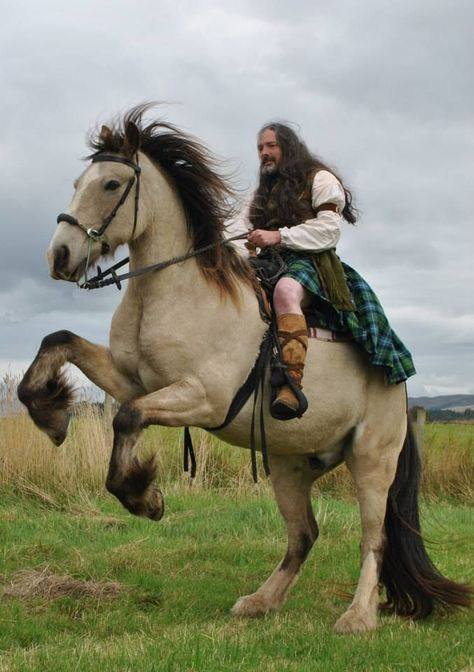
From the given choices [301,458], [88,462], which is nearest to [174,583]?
[301,458]

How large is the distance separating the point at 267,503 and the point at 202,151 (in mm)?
5905

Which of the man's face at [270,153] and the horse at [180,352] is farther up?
the man's face at [270,153]

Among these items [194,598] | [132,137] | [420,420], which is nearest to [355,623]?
[194,598]

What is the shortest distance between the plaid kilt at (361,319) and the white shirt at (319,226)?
155mm

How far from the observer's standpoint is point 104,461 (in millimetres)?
11727

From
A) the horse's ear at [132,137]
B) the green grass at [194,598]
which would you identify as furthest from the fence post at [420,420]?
the horse's ear at [132,137]

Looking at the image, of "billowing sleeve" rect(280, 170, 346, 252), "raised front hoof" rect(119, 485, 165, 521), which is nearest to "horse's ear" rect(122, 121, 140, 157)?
"billowing sleeve" rect(280, 170, 346, 252)

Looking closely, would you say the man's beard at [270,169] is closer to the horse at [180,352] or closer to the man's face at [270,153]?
the man's face at [270,153]

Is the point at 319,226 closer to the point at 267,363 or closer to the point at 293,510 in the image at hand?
A: the point at 267,363

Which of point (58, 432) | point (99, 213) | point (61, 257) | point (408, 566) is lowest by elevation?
point (408, 566)

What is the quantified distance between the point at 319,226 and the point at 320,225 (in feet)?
0.04

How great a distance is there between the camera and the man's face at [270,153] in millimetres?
6258

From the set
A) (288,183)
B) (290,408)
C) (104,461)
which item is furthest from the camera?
(104,461)

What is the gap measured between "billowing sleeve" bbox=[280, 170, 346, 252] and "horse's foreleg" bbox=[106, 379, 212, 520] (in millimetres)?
1318
